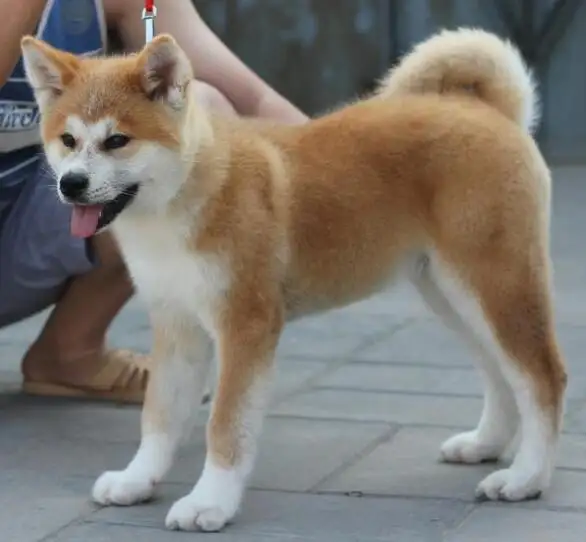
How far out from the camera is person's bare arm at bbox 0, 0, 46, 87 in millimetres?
4094

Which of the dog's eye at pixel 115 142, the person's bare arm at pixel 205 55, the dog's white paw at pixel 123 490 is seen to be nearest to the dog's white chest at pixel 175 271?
the dog's eye at pixel 115 142

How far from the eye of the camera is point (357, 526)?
341cm

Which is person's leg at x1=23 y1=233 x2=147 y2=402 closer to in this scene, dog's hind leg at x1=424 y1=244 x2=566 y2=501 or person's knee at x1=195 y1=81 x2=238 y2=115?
person's knee at x1=195 y1=81 x2=238 y2=115

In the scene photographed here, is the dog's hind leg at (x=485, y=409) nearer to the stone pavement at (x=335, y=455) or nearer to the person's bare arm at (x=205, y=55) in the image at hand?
the stone pavement at (x=335, y=455)

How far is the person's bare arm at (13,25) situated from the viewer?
4.09 meters

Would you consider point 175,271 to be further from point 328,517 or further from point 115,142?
point 328,517

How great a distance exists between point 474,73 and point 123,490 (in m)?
1.48

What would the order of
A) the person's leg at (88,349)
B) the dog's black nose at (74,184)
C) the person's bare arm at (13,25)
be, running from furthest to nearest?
the person's leg at (88,349), the person's bare arm at (13,25), the dog's black nose at (74,184)

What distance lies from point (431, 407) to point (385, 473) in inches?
30.3

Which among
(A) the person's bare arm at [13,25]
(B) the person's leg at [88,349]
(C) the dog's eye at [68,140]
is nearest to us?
(C) the dog's eye at [68,140]

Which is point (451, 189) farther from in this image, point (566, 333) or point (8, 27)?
point (566, 333)

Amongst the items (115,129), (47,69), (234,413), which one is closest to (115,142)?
(115,129)

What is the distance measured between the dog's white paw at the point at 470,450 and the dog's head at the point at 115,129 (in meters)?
1.17

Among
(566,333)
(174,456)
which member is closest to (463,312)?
(174,456)
